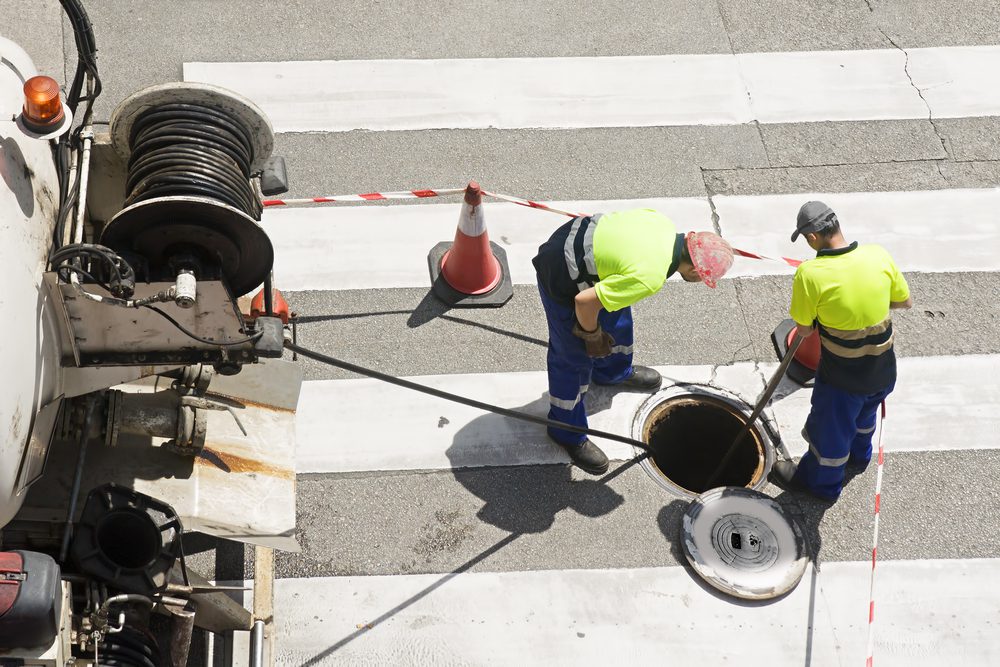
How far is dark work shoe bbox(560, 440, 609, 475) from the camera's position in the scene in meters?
5.90

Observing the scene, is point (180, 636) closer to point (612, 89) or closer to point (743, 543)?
point (743, 543)

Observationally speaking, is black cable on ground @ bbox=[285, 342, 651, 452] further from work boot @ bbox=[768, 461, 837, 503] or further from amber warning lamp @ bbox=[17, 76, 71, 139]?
amber warning lamp @ bbox=[17, 76, 71, 139]

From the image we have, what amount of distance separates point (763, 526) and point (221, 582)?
9.72 ft

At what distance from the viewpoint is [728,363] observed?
6.49 metres

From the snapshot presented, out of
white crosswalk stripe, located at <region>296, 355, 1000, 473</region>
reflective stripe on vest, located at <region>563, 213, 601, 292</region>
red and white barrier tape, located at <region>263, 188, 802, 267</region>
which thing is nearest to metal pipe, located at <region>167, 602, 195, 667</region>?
white crosswalk stripe, located at <region>296, 355, 1000, 473</region>

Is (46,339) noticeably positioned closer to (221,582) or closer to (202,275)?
(202,275)

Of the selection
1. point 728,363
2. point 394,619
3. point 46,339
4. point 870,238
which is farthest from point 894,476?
point 46,339

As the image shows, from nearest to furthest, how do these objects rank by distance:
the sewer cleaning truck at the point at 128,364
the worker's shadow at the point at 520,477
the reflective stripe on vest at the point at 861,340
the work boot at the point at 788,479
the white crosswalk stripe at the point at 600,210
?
the sewer cleaning truck at the point at 128,364, the reflective stripe on vest at the point at 861,340, the worker's shadow at the point at 520,477, the work boot at the point at 788,479, the white crosswalk stripe at the point at 600,210

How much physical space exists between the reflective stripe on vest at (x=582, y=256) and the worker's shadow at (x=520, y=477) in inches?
49.0

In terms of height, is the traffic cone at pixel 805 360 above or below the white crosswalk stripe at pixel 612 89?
below

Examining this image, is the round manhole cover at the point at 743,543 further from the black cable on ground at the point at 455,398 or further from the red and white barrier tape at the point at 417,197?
the red and white barrier tape at the point at 417,197

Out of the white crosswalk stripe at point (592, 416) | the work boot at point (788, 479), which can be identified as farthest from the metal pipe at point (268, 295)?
the work boot at point (788, 479)

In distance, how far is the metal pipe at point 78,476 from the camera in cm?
434

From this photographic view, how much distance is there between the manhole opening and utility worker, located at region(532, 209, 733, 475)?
0.71 metres
